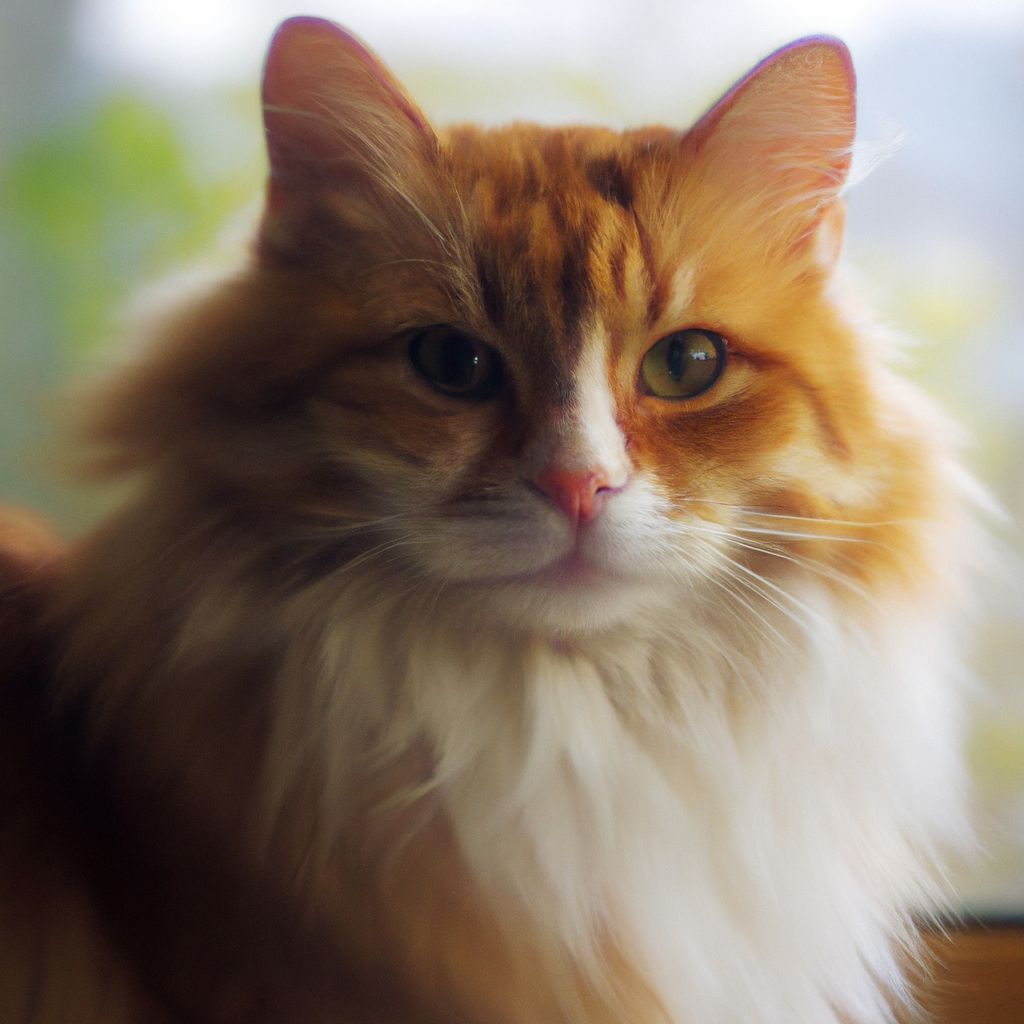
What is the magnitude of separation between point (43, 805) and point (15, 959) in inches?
5.3

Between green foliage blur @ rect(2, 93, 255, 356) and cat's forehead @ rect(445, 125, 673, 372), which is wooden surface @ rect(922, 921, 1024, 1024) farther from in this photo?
green foliage blur @ rect(2, 93, 255, 356)

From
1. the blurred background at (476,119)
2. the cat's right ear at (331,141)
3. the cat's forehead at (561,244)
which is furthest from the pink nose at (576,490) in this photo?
the blurred background at (476,119)

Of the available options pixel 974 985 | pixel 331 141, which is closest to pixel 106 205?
pixel 331 141

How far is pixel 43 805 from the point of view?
903 mm

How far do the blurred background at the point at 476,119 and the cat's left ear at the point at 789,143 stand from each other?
0.17ft

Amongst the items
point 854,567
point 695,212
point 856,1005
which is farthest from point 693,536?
point 856,1005

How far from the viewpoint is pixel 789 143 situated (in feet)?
3.14

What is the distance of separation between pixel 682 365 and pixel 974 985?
0.91 metres

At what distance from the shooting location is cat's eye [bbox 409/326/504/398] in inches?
34.4

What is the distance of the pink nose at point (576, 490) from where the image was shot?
78 centimetres

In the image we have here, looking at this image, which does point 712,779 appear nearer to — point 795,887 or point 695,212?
point 795,887

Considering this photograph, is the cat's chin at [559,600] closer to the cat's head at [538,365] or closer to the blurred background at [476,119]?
the cat's head at [538,365]

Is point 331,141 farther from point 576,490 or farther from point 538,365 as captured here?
point 576,490

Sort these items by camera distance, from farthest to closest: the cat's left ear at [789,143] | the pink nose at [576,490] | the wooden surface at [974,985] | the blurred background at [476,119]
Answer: the wooden surface at [974,985] → the blurred background at [476,119] → the cat's left ear at [789,143] → the pink nose at [576,490]
